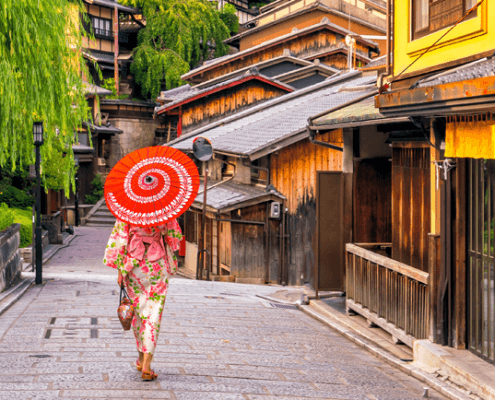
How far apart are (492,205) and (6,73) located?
860cm

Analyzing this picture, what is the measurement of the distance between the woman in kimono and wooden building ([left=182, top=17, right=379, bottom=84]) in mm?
26599

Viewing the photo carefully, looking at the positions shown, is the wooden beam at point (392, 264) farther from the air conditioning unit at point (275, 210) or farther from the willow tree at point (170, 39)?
the willow tree at point (170, 39)

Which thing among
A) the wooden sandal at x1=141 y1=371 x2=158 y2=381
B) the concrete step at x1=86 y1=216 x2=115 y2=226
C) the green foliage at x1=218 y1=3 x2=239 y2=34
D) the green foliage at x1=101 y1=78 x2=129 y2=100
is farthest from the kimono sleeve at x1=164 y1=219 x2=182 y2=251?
the green foliage at x1=218 y1=3 x2=239 y2=34

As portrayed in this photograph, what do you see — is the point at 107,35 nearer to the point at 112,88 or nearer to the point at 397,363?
the point at 112,88

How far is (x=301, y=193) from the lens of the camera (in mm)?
19516

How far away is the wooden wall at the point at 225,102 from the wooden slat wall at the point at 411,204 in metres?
19.1

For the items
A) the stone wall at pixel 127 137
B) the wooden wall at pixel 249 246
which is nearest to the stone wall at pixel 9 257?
the wooden wall at pixel 249 246

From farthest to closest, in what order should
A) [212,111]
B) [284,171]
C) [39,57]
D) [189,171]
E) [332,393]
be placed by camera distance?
[212,111], [284,171], [39,57], [189,171], [332,393]

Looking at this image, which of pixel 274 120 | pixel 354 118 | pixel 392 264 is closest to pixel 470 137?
pixel 392 264

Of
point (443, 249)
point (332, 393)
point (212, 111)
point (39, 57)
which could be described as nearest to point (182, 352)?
point (332, 393)

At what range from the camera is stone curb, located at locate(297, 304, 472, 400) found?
265 inches

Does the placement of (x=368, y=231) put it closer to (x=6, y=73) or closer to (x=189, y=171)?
(x=189, y=171)

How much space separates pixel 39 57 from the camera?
13.0m

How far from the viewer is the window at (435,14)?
7.45 m
